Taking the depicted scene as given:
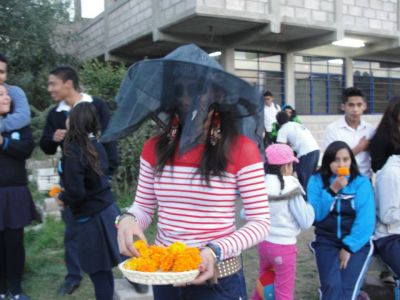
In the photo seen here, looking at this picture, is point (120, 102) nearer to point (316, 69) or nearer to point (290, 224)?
point (290, 224)

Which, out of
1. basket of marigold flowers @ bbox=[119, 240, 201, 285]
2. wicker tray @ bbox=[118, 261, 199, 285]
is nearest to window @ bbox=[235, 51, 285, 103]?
basket of marigold flowers @ bbox=[119, 240, 201, 285]

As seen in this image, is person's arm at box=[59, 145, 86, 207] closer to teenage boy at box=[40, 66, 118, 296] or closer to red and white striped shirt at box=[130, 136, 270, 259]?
teenage boy at box=[40, 66, 118, 296]

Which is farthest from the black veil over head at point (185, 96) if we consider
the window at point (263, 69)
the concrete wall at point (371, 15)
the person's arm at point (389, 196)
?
the concrete wall at point (371, 15)

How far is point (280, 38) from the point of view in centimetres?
1226

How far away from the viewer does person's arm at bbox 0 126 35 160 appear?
3.57 m

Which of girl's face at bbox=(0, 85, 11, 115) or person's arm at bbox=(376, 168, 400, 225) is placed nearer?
person's arm at bbox=(376, 168, 400, 225)

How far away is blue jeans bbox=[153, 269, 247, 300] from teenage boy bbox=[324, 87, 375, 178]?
2.49 metres

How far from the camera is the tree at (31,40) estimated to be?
9625 millimetres

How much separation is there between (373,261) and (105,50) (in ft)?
37.8

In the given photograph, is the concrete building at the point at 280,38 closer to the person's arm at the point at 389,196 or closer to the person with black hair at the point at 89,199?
the person with black hair at the point at 89,199

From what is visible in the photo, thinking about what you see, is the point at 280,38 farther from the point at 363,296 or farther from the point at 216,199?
the point at 216,199

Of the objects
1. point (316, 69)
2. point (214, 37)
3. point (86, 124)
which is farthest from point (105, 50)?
point (86, 124)

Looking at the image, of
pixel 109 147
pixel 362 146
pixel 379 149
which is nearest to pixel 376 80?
pixel 362 146

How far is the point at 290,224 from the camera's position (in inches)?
135
